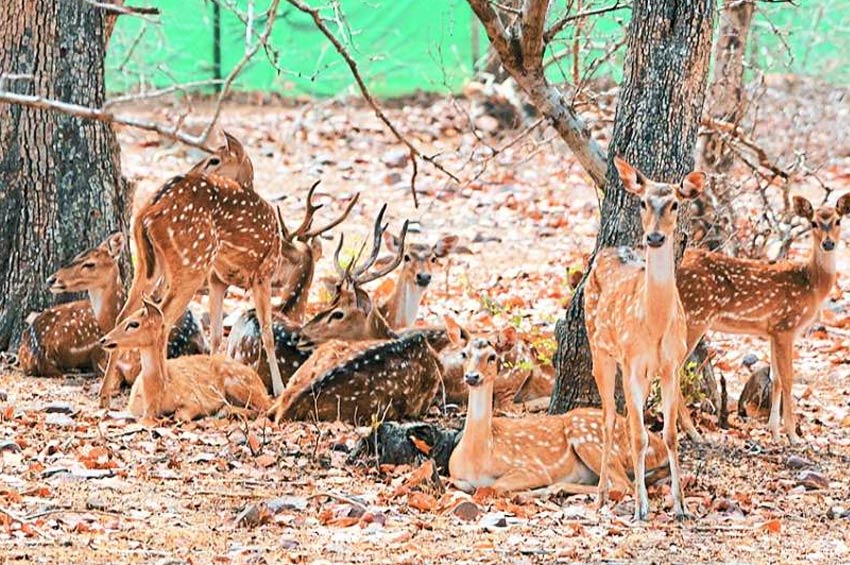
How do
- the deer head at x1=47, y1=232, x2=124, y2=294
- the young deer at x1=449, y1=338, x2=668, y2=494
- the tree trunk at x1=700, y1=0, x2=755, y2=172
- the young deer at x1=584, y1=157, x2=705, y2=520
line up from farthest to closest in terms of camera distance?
the tree trunk at x1=700, y1=0, x2=755, y2=172, the deer head at x1=47, y1=232, x2=124, y2=294, the young deer at x1=449, y1=338, x2=668, y2=494, the young deer at x1=584, y1=157, x2=705, y2=520

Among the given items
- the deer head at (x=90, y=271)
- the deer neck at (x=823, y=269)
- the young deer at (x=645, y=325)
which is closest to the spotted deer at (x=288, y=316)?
the deer head at (x=90, y=271)

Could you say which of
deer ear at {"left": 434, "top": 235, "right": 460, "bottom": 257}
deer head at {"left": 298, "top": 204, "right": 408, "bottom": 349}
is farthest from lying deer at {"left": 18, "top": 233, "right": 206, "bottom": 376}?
deer ear at {"left": 434, "top": 235, "right": 460, "bottom": 257}

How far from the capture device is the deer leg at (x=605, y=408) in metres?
7.33

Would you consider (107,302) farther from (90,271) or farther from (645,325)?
(645,325)

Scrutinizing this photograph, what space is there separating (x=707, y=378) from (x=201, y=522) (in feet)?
13.3

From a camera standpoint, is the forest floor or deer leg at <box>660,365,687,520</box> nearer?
the forest floor

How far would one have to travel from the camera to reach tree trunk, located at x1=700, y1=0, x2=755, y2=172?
38.8ft

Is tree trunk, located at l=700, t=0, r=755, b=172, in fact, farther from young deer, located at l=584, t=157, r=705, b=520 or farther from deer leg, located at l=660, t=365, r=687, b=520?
deer leg, located at l=660, t=365, r=687, b=520

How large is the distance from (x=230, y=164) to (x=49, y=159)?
1205 mm

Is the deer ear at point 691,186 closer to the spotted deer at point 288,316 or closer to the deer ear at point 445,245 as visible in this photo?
the spotted deer at point 288,316

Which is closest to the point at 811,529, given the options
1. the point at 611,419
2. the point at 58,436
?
the point at 611,419

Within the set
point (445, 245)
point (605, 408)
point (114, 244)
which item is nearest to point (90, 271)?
point (114, 244)

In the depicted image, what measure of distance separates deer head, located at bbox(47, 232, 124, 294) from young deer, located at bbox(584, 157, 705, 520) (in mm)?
3817

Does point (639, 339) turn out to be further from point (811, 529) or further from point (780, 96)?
point (780, 96)
